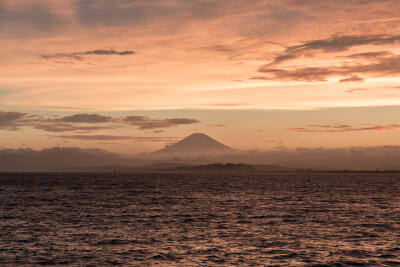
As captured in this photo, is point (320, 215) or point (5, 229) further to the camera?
point (320, 215)

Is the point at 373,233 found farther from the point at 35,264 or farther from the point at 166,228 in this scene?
the point at 35,264

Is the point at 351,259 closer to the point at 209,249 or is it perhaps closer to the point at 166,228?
the point at 209,249

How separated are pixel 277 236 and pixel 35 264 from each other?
2748 cm

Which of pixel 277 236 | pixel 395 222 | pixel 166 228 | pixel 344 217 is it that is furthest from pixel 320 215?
pixel 166 228

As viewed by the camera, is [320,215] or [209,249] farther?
[320,215]

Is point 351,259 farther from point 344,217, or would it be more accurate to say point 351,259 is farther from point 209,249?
point 344,217

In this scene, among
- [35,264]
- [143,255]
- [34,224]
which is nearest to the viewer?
[35,264]

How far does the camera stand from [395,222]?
6588 cm

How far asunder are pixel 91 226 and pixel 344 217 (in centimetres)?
3971

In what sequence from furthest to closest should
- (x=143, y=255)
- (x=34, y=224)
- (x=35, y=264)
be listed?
(x=34, y=224) → (x=143, y=255) → (x=35, y=264)

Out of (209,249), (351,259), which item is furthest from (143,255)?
(351,259)

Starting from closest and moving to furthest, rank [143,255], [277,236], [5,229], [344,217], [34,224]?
[143,255] → [277,236] → [5,229] → [34,224] → [344,217]

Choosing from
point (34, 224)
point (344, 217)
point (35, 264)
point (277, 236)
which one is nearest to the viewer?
point (35, 264)

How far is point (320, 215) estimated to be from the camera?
7488 cm
